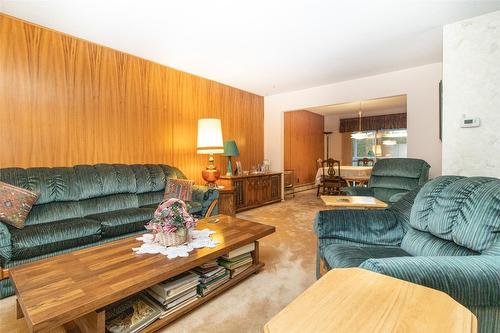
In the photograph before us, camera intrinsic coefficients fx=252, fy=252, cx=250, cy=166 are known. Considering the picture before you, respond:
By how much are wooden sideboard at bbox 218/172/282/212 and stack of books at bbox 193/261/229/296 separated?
2.33 metres

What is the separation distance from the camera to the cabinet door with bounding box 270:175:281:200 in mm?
5414

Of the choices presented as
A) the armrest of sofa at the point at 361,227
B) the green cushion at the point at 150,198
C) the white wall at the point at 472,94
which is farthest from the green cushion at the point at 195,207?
the white wall at the point at 472,94

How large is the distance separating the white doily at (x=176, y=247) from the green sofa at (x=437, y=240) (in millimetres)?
825

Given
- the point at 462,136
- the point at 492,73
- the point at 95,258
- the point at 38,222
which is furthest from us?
the point at 462,136

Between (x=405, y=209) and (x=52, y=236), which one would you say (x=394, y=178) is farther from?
(x=52, y=236)

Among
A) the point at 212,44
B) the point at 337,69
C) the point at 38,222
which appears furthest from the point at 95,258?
the point at 337,69

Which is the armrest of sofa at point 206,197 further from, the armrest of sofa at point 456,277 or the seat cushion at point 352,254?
the armrest of sofa at point 456,277

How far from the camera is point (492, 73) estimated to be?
2.51 metres

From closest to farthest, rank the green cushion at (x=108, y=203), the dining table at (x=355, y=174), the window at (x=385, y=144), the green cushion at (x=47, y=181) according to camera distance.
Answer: the green cushion at (x=47, y=181) → the green cushion at (x=108, y=203) → the dining table at (x=355, y=174) → the window at (x=385, y=144)

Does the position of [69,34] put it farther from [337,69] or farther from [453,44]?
[453,44]

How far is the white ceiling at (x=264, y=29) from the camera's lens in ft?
7.84

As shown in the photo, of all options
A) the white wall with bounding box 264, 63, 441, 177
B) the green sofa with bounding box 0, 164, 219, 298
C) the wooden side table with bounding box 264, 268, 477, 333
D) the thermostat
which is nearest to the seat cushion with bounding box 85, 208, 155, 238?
the green sofa with bounding box 0, 164, 219, 298

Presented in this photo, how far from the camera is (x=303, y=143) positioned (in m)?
7.77

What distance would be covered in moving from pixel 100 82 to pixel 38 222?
181 cm
